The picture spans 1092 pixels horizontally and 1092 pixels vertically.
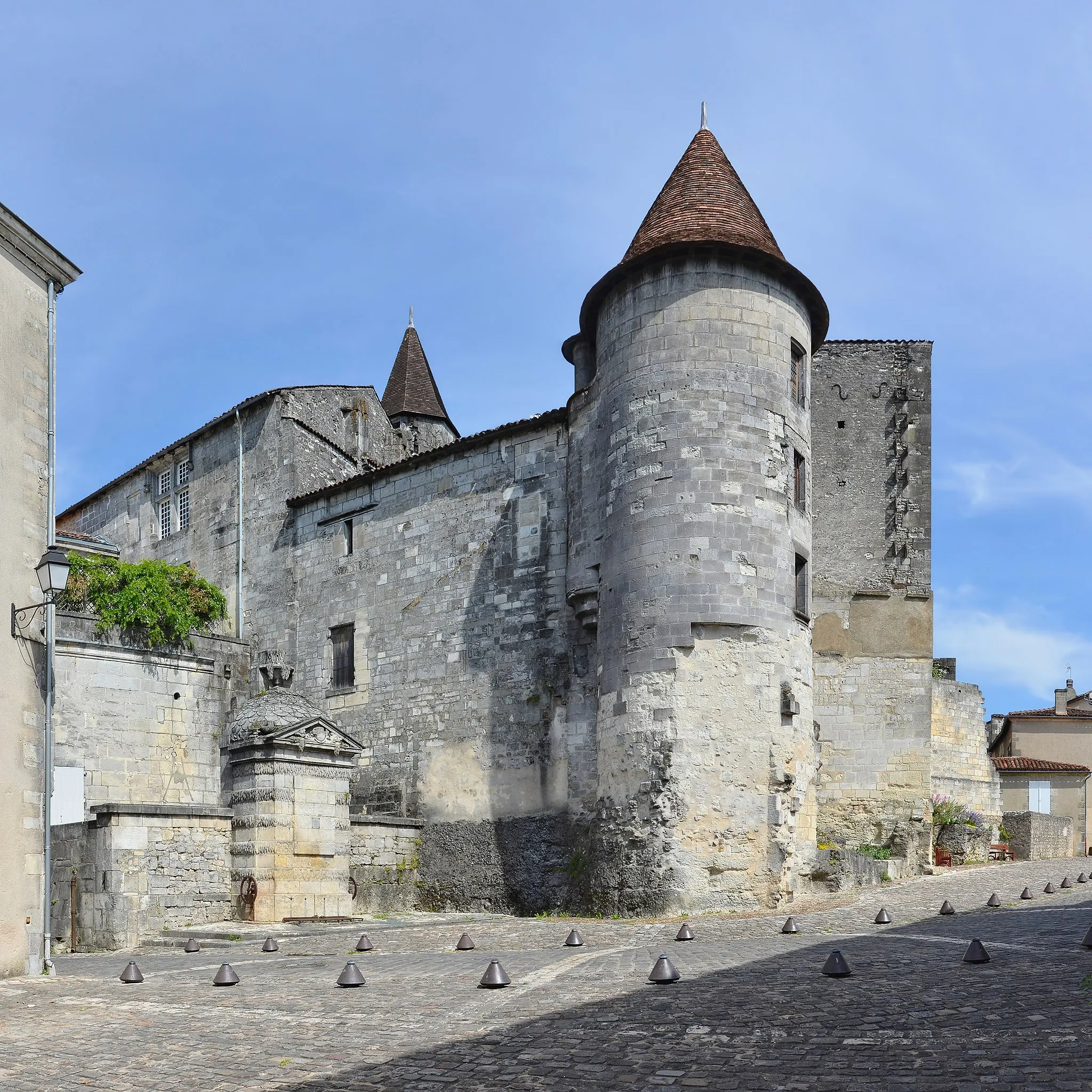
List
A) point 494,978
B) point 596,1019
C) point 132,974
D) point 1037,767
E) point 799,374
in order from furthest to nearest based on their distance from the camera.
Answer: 1. point 1037,767
2. point 799,374
3. point 132,974
4. point 494,978
5. point 596,1019

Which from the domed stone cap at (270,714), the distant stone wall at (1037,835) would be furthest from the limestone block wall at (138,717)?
the distant stone wall at (1037,835)

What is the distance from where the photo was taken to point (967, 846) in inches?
980

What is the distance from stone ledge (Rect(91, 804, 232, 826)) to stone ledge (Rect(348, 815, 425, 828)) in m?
2.75

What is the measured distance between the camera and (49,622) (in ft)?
41.7

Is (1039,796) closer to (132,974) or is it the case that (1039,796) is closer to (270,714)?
(270,714)

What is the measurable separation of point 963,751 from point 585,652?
11613mm

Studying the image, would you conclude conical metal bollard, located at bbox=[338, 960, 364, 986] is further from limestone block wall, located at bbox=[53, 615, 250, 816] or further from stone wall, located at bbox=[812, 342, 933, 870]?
stone wall, located at bbox=[812, 342, 933, 870]

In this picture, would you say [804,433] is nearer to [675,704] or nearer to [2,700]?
[675,704]

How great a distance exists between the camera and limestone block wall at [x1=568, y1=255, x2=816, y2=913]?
57.6 ft

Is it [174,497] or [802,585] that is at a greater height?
[174,497]

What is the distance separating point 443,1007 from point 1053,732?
33.6 m

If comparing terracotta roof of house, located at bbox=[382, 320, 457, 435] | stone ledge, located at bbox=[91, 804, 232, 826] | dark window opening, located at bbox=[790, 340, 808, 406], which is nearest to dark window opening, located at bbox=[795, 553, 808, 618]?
dark window opening, located at bbox=[790, 340, 808, 406]

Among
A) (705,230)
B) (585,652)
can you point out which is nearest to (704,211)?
(705,230)

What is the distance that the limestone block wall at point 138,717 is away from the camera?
21719mm
